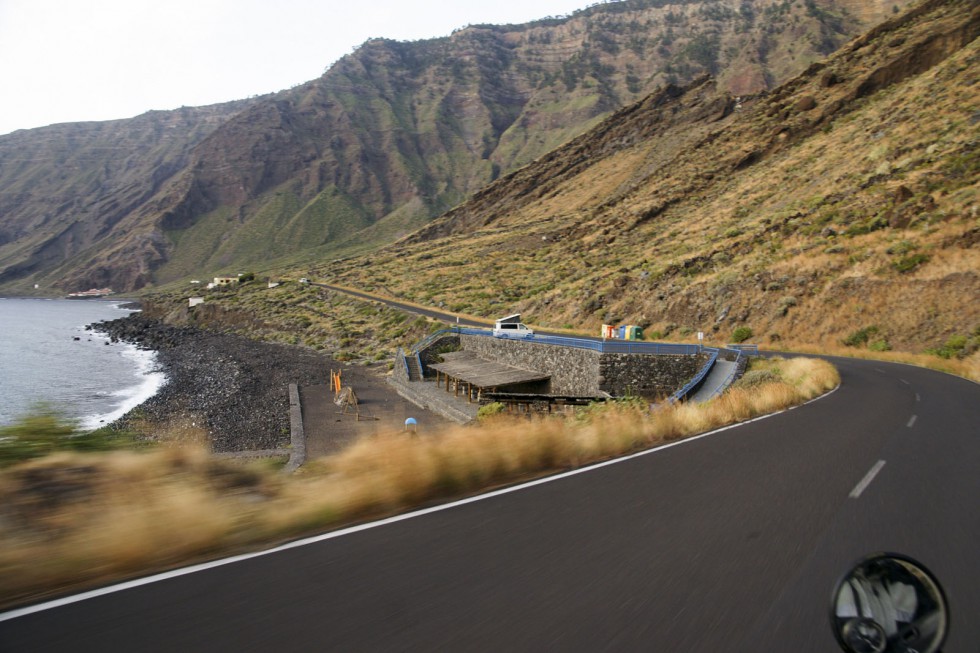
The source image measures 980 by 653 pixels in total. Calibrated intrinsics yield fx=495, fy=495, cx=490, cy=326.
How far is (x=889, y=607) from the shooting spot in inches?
95.3

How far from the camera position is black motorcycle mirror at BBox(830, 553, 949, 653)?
2350 millimetres

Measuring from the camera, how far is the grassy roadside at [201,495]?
374 centimetres

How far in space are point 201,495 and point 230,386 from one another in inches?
1485

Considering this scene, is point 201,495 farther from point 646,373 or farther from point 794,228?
point 794,228

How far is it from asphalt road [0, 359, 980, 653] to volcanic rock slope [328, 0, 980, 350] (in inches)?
1122

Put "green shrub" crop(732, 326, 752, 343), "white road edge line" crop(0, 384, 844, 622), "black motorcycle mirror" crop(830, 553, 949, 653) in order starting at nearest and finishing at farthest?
"black motorcycle mirror" crop(830, 553, 949, 653) → "white road edge line" crop(0, 384, 844, 622) → "green shrub" crop(732, 326, 752, 343)

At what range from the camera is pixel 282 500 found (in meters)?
5.09

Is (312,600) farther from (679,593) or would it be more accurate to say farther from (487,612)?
(679,593)

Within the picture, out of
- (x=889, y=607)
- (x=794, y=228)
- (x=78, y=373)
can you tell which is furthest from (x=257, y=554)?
(x=78, y=373)

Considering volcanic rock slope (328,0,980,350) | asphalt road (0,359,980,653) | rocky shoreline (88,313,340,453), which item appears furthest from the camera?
volcanic rock slope (328,0,980,350)

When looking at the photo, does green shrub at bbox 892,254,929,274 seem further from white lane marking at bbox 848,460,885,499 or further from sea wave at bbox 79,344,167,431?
sea wave at bbox 79,344,167,431

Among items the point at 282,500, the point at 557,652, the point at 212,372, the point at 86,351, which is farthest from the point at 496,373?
the point at 86,351

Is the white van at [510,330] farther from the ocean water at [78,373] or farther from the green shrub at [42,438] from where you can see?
the green shrub at [42,438]

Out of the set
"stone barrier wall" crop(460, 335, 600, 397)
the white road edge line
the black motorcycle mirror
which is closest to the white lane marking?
the white road edge line
